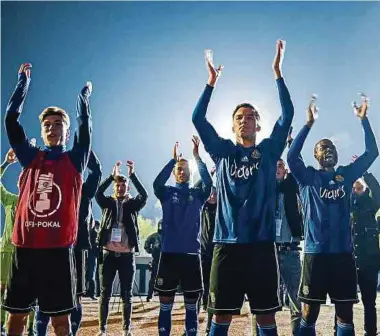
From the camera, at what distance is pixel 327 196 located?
4.79 metres

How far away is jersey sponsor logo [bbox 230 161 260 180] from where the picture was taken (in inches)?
148

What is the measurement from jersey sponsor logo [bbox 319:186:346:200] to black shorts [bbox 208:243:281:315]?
151 centimetres

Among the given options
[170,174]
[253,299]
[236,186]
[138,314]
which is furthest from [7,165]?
[138,314]

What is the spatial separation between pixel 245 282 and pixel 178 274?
222 cm

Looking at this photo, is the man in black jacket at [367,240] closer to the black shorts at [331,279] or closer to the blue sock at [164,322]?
the black shorts at [331,279]

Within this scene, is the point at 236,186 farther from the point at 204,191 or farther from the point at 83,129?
the point at 204,191

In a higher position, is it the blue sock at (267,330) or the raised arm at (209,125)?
the raised arm at (209,125)

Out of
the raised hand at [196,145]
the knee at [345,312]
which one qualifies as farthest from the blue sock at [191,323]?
the raised hand at [196,145]

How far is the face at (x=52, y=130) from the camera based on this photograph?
3.93 meters

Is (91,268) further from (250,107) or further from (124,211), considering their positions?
(250,107)

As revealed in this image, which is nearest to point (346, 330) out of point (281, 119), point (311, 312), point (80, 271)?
point (311, 312)

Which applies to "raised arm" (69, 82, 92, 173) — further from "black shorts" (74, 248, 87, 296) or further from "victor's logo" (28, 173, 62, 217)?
"black shorts" (74, 248, 87, 296)

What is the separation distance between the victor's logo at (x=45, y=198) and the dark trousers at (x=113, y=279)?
2.84 meters

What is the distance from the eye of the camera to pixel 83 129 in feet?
12.8
